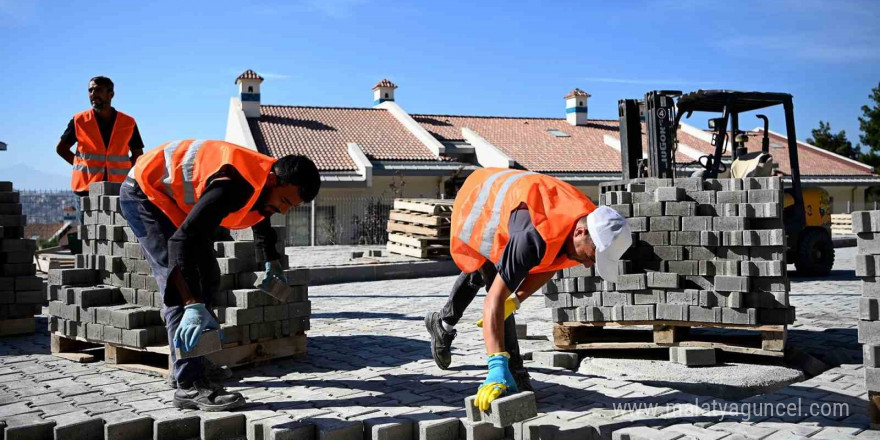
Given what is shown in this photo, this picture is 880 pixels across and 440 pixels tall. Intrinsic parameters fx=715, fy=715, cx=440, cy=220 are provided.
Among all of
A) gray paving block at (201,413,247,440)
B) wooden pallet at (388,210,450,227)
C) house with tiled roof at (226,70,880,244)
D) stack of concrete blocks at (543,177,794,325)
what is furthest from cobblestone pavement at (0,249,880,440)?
house with tiled roof at (226,70,880,244)

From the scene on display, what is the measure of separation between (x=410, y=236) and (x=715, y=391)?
12.0m

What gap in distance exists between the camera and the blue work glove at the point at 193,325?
416 cm

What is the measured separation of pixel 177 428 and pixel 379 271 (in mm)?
10875

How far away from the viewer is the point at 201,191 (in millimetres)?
4559

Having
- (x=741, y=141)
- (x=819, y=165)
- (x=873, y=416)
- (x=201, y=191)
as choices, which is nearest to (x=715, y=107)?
(x=741, y=141)

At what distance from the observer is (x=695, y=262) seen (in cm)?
594

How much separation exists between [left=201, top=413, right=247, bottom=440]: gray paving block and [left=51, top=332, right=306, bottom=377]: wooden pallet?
1.30m

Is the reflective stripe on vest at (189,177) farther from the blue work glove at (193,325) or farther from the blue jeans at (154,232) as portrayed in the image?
the blue work glove at (193,325)

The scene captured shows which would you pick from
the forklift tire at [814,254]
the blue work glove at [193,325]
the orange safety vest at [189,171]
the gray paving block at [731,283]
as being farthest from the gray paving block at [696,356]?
the forklift tire at [814,254]

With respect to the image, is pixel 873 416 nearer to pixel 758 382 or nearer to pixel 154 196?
pixel 758 382

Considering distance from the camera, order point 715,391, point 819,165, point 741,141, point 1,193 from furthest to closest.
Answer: point 819,165 < point 741,141 < point 1,193 < point 715,391

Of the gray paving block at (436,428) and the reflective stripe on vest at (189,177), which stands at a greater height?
the reflective stripe on vest at (189,177)

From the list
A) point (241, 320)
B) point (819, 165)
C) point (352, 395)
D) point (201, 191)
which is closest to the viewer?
point (201, 191)

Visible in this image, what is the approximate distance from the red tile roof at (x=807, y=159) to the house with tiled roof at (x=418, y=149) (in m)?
0.09
